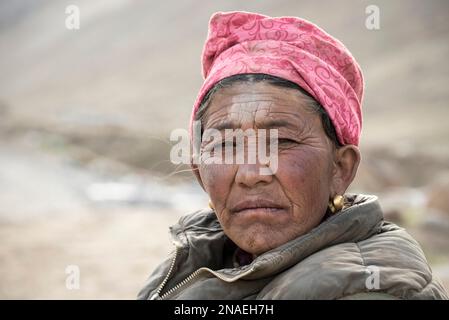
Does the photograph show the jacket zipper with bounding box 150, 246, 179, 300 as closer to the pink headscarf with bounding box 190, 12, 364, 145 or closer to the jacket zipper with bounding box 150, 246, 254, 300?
the jacket zipper with bounding box 150, 246, 254, 300

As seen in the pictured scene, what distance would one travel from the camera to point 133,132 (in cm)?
1683

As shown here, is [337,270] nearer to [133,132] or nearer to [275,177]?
[275,177]

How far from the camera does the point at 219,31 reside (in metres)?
2.09

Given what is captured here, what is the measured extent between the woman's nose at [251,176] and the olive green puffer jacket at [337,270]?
0.72 feet

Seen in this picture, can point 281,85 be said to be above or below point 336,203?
above

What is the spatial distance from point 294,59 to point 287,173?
1.22ft

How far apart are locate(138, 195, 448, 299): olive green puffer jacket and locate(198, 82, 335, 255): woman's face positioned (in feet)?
0.41

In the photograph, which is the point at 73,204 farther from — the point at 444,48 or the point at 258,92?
the point at 444,48

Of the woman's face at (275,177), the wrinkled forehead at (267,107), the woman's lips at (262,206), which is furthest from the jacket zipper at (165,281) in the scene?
the wrinkled forehead at (267,107)

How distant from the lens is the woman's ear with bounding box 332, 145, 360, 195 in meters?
1.99

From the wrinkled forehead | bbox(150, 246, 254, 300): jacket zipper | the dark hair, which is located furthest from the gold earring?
bbox(150, 246, 254, 300): jacket zipper

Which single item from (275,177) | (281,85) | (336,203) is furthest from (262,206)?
(281,85)
